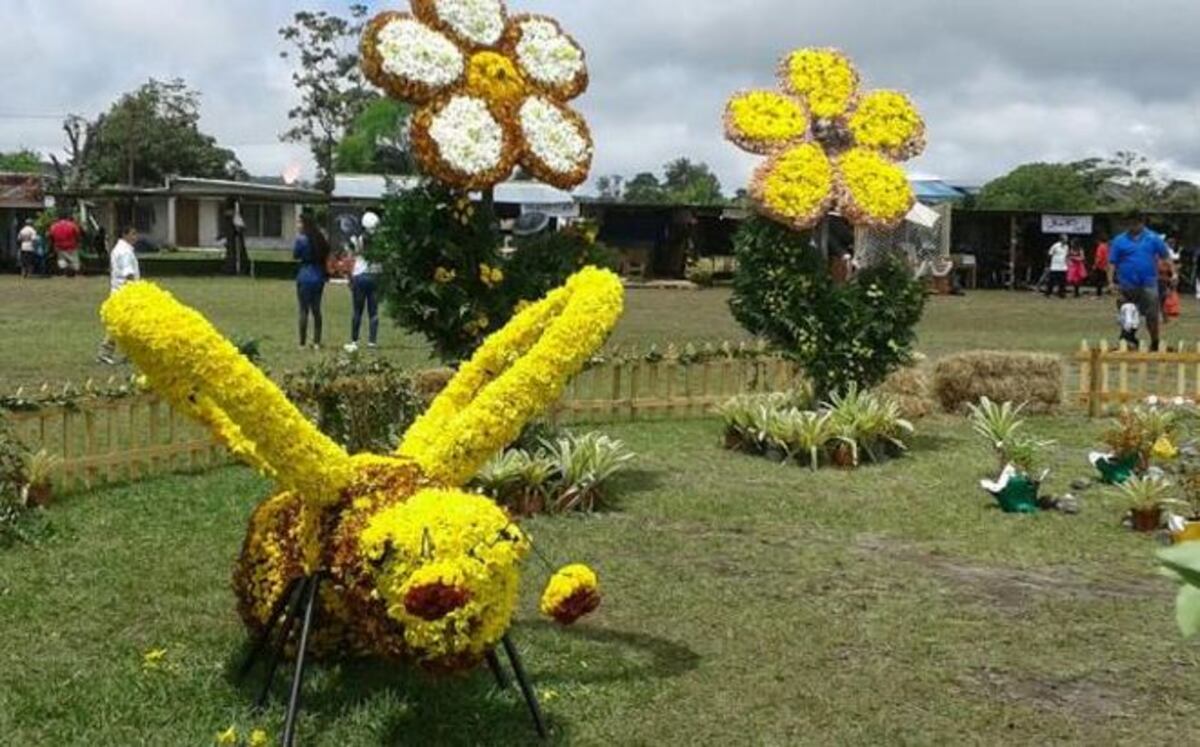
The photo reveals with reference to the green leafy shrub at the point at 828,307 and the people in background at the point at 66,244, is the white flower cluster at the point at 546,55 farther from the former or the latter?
the people in background at the point at 66,244

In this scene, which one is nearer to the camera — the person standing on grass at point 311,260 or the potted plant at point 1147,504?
the potted plant at point 1147,504

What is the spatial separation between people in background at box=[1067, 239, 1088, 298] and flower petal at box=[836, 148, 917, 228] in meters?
27.0

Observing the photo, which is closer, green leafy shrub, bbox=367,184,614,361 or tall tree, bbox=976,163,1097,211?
green leafy shrub, bbox=367,184,614,361

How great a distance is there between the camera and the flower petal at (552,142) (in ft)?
29.4

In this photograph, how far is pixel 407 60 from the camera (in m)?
8.66

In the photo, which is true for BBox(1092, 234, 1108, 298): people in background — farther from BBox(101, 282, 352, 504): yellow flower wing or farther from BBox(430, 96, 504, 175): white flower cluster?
BBox(101, 282, 352, 504): yellow flower wing

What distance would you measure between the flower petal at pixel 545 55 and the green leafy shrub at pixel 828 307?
286 centimetres

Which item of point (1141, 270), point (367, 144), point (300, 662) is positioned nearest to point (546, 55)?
point (300, 662)

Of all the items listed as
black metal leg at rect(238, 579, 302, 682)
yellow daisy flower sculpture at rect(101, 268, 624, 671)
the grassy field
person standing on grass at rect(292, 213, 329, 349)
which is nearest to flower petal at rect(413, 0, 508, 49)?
yellow daisy flower sculpture at rect(101, 268, 624, 671)

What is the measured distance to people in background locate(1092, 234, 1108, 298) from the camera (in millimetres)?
35969

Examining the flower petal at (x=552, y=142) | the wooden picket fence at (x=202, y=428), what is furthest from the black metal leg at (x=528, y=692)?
the flower petal at (x=552, y=142)

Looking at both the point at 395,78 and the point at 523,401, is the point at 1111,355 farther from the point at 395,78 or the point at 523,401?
the point at 523,401

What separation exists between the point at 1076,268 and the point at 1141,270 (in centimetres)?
2240

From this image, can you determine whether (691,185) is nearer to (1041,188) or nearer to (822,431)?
(1041,188)
